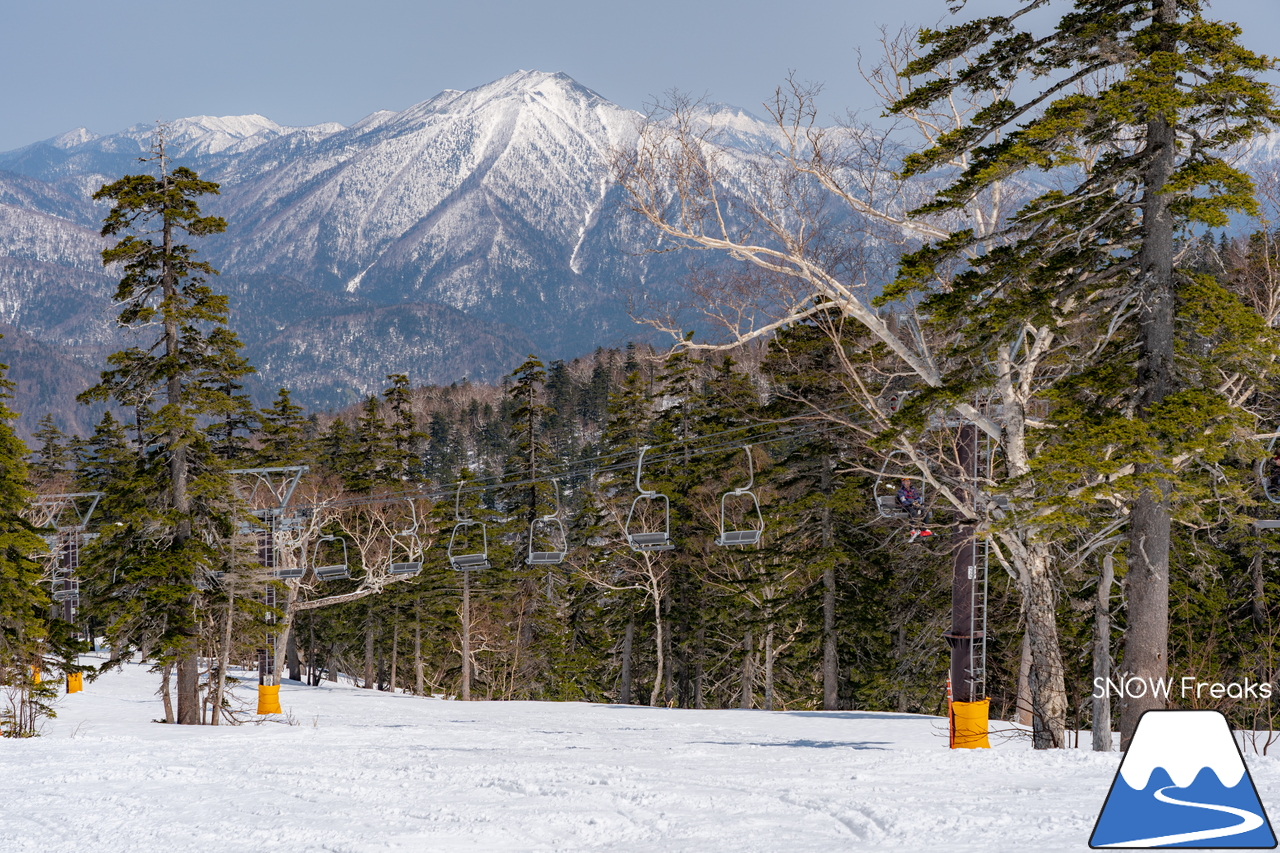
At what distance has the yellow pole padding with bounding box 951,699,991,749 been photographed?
44.6 feet

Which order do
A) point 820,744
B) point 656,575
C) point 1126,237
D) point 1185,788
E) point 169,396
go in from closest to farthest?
point 1185,788
point 1126,237
point 820,744
point 169,396
point 656,575

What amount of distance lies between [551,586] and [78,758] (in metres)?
34.4

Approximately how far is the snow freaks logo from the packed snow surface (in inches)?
41.9

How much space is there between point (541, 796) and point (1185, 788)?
603 centimetres

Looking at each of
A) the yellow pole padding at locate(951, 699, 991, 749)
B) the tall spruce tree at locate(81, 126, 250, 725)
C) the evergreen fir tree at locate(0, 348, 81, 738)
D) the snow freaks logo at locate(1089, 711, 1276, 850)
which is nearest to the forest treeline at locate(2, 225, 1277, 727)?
the tall spruce tree at locate(81, 126, 250, 725)

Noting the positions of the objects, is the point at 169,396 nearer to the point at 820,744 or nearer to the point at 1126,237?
the point at 820,744

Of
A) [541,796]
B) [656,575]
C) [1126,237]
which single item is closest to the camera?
[541,796]

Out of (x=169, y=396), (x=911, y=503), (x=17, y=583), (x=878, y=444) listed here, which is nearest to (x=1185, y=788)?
(x=878, y=444)

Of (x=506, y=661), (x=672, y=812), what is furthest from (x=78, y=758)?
(x=506, y=661)

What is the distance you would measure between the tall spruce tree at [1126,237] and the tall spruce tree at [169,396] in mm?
16865

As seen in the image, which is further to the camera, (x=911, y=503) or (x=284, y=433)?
(x=284, y=433)

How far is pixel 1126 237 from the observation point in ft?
41.8

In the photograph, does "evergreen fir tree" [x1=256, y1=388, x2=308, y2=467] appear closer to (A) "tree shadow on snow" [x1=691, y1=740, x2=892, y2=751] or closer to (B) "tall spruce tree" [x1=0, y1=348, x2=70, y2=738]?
(B) "tall spruce tree" [x1=0, y1=348, x2=70, y2=738]

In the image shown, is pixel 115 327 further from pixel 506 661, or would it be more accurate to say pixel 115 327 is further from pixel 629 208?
pixel 506 661
